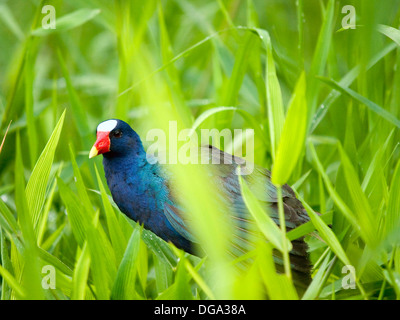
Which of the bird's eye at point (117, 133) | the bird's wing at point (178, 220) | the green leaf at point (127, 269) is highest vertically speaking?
the bird's eye at point (117, 133)

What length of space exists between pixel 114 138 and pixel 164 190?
0.72 feet

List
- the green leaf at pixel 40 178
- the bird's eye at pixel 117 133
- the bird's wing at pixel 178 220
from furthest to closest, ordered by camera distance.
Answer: the bird's eye at pixel 117 133 → the bird's wing at pixel 178 220 → the green leaf at pixel 40 178

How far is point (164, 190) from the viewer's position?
5.30ft

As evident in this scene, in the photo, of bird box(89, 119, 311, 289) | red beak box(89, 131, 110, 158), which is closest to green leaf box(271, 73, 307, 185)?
bird box(89, 119, 311, 289)

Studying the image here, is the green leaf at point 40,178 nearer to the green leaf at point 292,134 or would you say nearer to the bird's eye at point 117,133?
the bird's eye at point 117,133

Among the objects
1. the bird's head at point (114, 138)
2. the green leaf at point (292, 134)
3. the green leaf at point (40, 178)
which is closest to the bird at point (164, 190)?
the bird's head at point (114, 138)

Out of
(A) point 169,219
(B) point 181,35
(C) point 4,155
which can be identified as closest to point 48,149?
(A) point 169,219

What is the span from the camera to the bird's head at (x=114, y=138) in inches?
64.8

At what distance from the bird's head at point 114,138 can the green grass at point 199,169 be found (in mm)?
110

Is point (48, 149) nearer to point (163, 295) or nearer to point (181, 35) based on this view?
point (163, 295)

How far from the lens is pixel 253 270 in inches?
37.8

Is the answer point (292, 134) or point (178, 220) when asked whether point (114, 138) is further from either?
point (292, 134)

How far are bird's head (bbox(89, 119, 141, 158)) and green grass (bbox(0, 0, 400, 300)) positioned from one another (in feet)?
0.36
